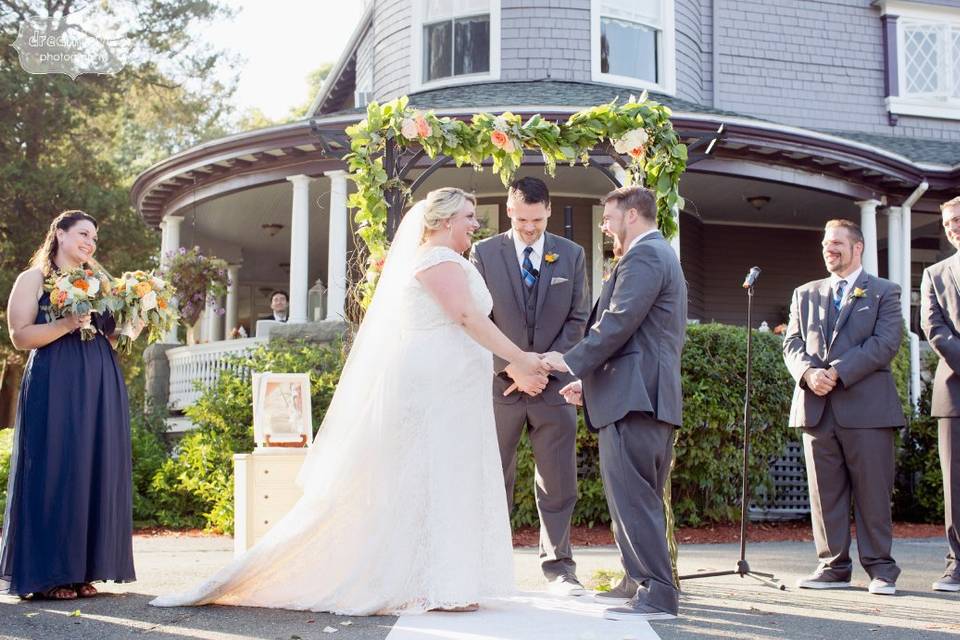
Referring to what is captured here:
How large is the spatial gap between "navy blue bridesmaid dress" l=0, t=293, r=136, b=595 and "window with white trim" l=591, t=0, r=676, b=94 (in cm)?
1013

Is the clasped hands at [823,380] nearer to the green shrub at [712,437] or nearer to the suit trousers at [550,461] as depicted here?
the suit trousers at [550,461]

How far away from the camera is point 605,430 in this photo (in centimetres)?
548

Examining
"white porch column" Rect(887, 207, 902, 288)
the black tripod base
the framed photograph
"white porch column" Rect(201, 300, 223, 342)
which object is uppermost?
"white porch column" Rect(887, 207, 902, 288)

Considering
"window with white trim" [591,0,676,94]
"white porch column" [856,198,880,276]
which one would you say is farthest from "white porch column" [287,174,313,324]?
"white porch column" [856,198,880,276]

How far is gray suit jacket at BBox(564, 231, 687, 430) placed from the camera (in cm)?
532

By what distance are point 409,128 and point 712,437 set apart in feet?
16.0

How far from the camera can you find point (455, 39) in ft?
48.8

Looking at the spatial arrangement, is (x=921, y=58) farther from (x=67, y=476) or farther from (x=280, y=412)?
(x=67, y=476)

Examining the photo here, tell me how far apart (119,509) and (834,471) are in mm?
4389

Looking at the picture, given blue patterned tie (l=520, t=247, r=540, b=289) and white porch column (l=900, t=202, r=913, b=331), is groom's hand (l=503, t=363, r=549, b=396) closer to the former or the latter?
blue patterned tie (l=520, t=247, r=540, b=289)

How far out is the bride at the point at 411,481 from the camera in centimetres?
530

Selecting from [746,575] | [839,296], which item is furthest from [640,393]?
[746,575]

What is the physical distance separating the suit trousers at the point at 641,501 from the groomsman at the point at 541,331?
36.0 inches

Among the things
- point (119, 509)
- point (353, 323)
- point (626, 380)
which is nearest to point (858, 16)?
point (353, 323)
